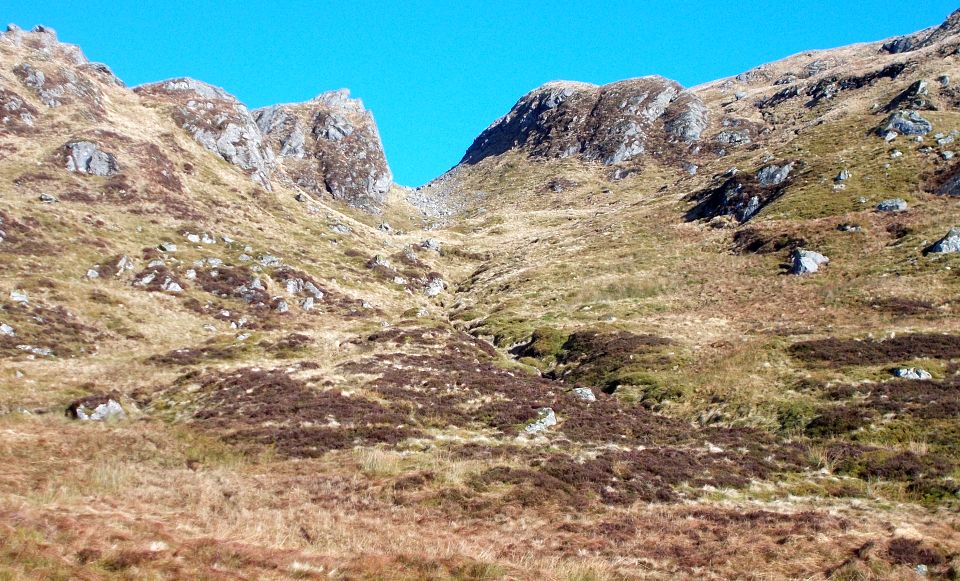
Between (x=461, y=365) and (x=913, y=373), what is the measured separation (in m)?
33.4

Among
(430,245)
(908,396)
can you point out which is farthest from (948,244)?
(430,245)

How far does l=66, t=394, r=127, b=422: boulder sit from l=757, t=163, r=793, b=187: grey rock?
10405 centimetres

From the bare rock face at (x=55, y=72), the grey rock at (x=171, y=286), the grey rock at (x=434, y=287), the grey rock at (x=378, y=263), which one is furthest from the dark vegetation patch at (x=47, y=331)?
the bare rock face at (x=55, y=72)

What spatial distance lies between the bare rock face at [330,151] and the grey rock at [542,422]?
423ft

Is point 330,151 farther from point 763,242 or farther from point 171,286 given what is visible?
point 763,242

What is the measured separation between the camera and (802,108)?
167 m

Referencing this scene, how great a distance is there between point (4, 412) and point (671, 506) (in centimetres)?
3682

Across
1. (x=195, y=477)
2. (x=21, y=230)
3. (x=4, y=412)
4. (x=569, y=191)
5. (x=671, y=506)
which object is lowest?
(x=671, y=506)

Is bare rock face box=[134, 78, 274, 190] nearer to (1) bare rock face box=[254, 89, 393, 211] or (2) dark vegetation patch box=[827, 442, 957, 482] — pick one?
(1) bare rock face box=[254, 89, 393, 211]

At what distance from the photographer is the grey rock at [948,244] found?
56250mm

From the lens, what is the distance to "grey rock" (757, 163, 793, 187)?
98.0 metres

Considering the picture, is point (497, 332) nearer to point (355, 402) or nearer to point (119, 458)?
point (355, 402)

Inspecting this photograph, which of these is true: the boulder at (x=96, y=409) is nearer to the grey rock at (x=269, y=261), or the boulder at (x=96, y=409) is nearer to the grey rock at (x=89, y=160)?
the grey rock at (x=269, y=261)

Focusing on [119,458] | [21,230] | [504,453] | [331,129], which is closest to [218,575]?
[119,458]
